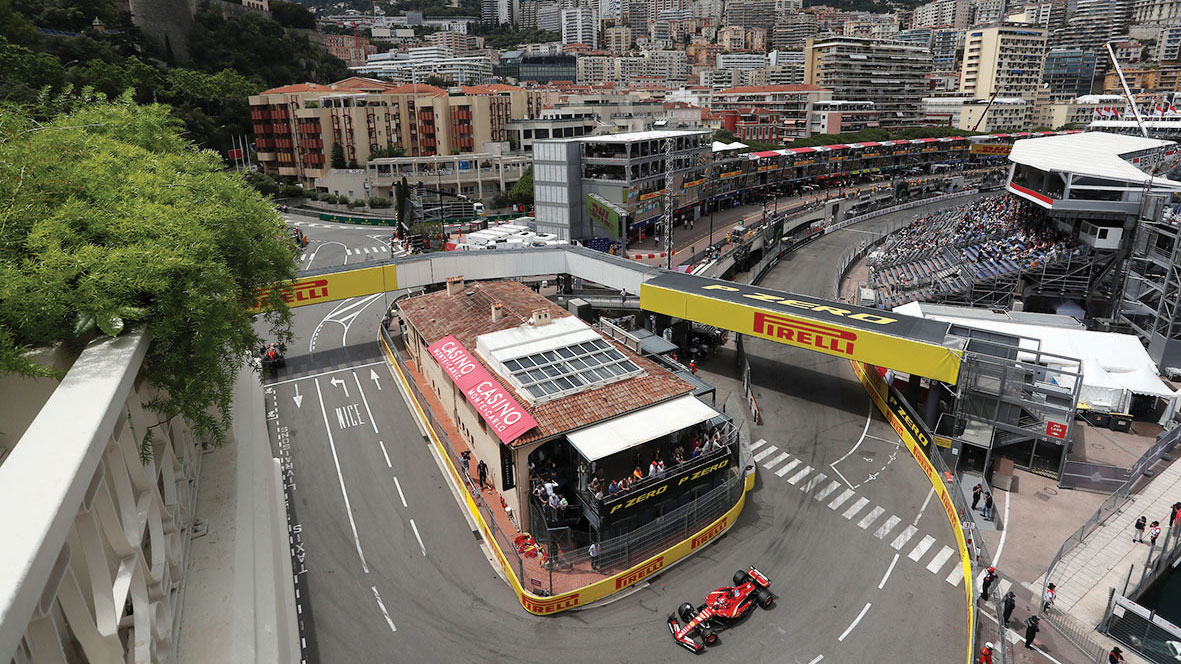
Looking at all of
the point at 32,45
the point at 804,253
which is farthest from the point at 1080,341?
the point at 32,45

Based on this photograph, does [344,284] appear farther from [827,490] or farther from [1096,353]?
[1096,353]

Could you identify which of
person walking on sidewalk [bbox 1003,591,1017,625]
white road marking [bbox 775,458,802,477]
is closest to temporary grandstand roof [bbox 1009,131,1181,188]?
white road marking [bbox 775,458,802,477]

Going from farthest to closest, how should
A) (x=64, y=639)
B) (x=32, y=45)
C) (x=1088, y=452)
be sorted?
1. (x=32, y=45)
2. (x=1088, y=452)
3. (x=64, y=639)

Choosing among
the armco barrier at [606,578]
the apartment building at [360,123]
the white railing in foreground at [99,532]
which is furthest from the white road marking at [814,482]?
the apartment building at [360,123]

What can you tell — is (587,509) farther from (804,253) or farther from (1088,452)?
(804,253)

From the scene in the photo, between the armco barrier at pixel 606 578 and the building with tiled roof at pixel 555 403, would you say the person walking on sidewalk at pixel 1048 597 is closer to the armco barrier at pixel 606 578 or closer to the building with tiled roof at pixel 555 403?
the armco barrier at pixel 606 578

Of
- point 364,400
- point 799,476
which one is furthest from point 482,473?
point 799,476
